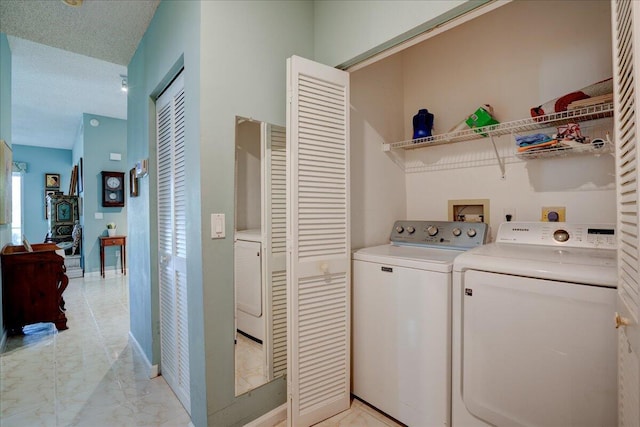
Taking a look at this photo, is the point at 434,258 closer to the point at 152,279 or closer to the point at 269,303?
the point at 269,303

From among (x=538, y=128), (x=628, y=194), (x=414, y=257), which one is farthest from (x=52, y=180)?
(x=628, y=194)

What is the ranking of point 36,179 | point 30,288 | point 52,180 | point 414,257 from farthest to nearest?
point 52,180
point 36,179
point 30,288
point 414,257

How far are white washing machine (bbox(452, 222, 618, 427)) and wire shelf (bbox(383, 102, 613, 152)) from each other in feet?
1.82

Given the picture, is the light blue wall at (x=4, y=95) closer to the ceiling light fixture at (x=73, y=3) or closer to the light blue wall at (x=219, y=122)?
the ceiling light fixture at (x=73, y=3)

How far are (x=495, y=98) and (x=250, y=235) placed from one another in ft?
5.94

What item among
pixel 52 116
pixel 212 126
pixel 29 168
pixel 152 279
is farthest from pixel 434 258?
pixel 29 168

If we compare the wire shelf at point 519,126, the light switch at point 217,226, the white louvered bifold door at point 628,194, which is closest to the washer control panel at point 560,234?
the wire shelf at point 519,126

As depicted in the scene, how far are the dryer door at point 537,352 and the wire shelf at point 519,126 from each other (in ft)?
2.98

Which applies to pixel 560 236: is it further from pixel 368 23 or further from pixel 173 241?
pixel 173 241

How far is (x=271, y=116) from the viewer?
1733mm

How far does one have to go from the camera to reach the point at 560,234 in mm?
1595

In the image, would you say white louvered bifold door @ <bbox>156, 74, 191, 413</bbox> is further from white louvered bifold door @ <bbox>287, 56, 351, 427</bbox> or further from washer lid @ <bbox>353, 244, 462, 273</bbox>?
washer lid @ <bbox>353, 244, 462, 273</bbox>

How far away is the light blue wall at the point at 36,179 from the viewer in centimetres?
705

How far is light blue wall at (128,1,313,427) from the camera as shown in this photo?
58.6 inches
